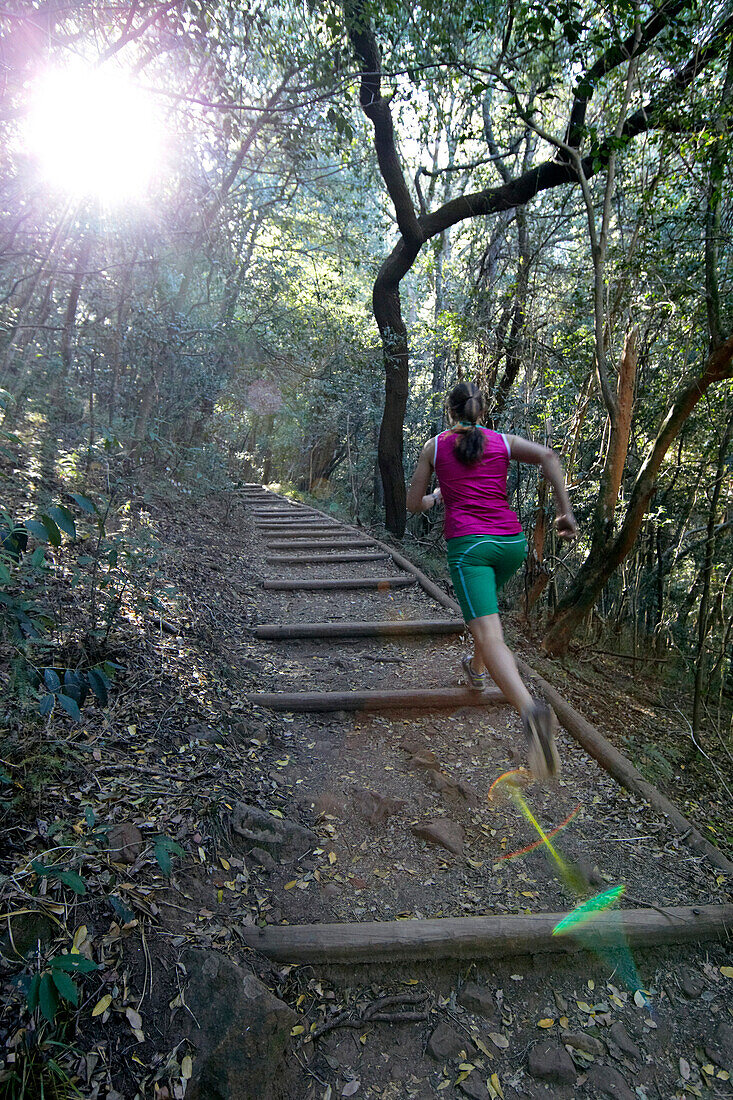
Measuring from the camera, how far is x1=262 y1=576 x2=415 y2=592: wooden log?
6.17m

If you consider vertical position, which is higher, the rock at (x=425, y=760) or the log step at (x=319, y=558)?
the log step at (x=319, y=558)

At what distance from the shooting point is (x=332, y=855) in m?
2.46

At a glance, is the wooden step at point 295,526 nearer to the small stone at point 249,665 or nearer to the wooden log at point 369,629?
the wooden log at point 369,629

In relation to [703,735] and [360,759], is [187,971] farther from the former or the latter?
[703,735]

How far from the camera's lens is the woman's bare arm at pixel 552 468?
2951mm

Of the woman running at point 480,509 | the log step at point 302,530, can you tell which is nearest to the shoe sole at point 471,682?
the woman running at point 480,509

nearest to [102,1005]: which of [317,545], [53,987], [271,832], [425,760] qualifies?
[53,987]

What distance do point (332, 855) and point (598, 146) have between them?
5345mm

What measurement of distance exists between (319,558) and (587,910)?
561cm

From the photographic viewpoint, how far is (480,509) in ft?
9.62

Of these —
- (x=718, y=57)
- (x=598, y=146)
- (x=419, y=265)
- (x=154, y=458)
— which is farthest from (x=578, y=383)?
(x=419, y=265)

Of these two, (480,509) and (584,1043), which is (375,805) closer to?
(584,1043)

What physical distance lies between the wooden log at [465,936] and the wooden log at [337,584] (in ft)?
14.0

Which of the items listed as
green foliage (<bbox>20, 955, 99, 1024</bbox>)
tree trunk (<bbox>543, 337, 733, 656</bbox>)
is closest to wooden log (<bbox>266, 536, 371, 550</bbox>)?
tree trunk (<bbox>543, 337, 733, 656</bbox>)
